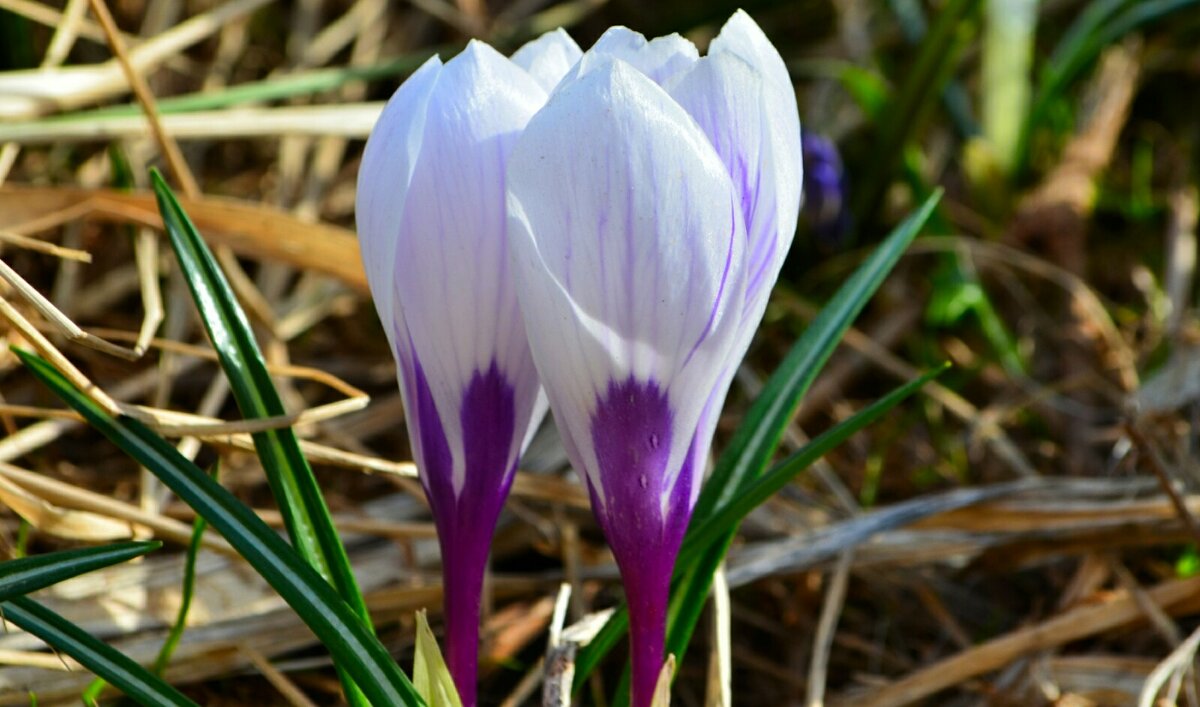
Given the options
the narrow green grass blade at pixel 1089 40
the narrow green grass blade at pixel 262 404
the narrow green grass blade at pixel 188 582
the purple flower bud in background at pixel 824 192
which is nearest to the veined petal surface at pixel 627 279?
the narrow green grass blade at pixel 262 404

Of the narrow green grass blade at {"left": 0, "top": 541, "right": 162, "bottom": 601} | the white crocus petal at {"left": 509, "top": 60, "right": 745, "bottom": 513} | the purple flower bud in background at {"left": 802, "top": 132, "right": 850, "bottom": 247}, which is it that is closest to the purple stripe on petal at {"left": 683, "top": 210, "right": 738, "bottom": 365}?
the white crocus petal at {"left": 509, "top": 60, "right": 745, "bottom": 513}

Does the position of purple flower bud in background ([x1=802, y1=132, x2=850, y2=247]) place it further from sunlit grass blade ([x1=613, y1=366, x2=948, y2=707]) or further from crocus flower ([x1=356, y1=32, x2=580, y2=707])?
crocus flower ([x1=356, y1=32, x2=580, y2=707])

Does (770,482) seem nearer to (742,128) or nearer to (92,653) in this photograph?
(742,128)

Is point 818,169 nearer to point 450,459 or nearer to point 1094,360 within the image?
point 1094,360

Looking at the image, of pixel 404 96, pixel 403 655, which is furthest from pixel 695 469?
pixel 403 655

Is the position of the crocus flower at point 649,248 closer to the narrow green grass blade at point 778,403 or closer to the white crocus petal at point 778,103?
the white crocus petal at point 778,103

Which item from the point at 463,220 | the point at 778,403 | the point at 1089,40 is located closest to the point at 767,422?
the point at 778,403
